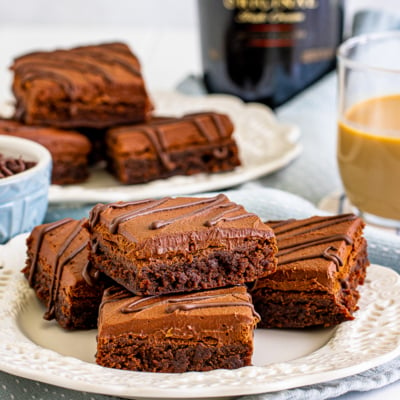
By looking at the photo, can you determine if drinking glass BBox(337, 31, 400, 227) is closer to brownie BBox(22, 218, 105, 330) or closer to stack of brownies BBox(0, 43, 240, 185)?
stack of brownies BBox(0, 43, 240, 185)

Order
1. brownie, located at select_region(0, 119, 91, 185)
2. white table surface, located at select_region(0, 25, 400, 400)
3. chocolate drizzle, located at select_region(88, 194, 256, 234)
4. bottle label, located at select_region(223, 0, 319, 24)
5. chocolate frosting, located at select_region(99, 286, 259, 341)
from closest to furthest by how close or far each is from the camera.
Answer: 1. chocolate frosting, located at select_region(99, 286, 259, 341)
2. chocolate drizzle, located at select_region(88, 194, 256, 234)
3. brownie, located at select_region(0, 119, 91, 185)
4. white table surface, located at select_region(0, 25, 400, 400)
5. bottle label, located at select_region(223, 0, 319, 24)

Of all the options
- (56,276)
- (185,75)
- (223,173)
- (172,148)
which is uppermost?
(56,276)

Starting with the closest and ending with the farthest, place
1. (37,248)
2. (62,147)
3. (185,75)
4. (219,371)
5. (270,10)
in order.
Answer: (219,371) → (37,248) → (62,147) → (270,10) → (185,75)

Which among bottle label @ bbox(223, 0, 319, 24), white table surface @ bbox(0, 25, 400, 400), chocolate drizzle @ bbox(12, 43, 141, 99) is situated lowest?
white table surface @ bbox(0, 25, 400, 400)

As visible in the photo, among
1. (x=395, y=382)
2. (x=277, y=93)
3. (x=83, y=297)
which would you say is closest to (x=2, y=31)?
(x=277, y=93)

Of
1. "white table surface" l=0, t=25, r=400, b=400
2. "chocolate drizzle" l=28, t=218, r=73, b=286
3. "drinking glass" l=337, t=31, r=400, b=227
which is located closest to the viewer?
"chocolate drizzle" l=28, t=218, r=73, b=286

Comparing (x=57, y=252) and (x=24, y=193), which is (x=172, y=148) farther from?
(x=57, y=252)

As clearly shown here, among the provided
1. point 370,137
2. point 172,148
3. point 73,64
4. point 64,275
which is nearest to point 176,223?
point 64,275

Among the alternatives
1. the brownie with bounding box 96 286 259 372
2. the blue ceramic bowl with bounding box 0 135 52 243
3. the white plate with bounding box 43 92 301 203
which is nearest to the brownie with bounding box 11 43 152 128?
the white plate with bounding box 43 92 301 203
